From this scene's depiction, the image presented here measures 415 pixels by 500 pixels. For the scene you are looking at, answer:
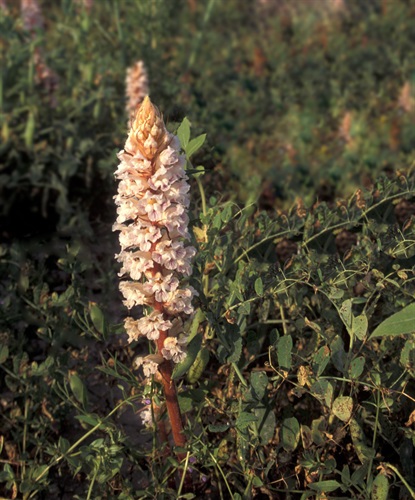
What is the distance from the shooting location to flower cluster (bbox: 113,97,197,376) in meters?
1.88

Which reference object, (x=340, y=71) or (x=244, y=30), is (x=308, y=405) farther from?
(x=244, y=30)

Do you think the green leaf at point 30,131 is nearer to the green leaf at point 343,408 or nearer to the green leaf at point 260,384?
the green leaf at point 260,384

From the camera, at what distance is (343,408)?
A: 206 cm

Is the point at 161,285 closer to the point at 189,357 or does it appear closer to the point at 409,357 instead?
the point at 189,357

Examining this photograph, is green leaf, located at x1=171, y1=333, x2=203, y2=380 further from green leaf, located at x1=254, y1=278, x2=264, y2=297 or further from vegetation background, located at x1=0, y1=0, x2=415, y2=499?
green leaf, located at x1=254, y1=278, x2=264, y2=297

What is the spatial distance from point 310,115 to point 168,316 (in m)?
3.98

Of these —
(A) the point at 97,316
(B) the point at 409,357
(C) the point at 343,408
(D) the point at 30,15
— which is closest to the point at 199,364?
(A) the point at 97,316

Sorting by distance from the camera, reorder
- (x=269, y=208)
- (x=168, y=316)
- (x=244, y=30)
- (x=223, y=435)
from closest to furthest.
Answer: (x=168, y=316)
(x=223, y=435)
(x=269, y=208)
(x=244, y=30)

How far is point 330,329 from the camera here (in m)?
2.30

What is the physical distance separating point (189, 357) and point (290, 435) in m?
0.39

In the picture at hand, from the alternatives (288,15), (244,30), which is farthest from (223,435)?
(288,15)

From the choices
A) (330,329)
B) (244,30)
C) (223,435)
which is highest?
(330,329)

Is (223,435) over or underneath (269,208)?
over

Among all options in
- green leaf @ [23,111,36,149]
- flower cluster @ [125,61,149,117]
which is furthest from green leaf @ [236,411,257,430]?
green leaf @ [23,111,36,149]
